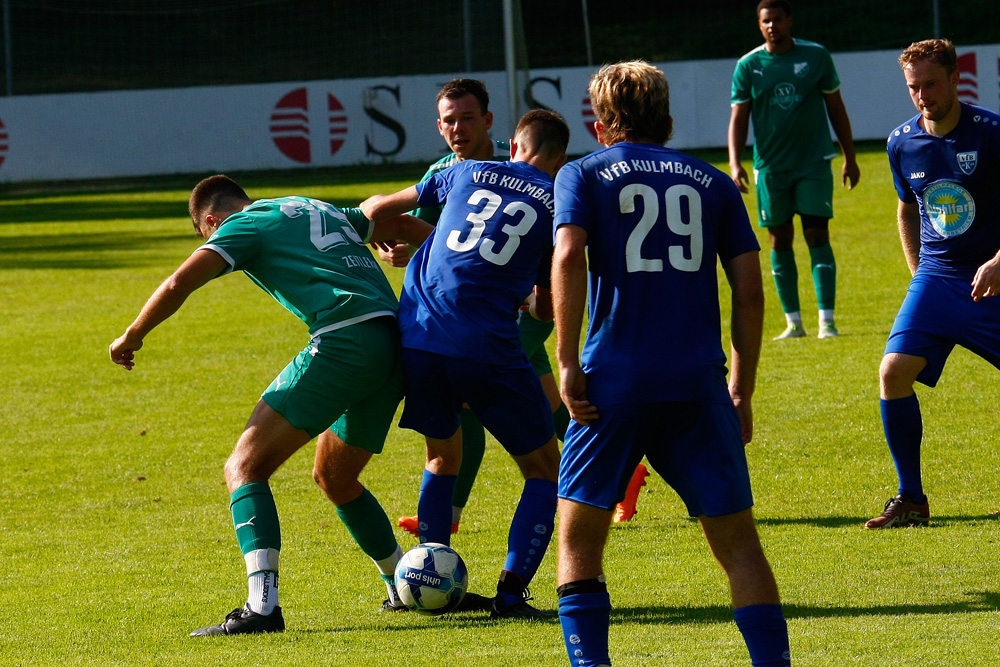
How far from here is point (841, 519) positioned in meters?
6.23

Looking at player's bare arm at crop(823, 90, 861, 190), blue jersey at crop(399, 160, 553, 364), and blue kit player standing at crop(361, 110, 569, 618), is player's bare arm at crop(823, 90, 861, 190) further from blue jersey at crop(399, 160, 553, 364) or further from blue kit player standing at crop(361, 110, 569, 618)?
blue jersey at crop(399, 160, 553, 364)

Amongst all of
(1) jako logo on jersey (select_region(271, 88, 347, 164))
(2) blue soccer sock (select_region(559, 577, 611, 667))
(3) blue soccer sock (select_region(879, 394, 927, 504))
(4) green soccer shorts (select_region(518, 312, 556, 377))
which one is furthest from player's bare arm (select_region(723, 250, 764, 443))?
(1) jako logo on jersey (select_region(271, 88, 347, 164))

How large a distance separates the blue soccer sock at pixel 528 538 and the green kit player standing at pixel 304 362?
1.82ft

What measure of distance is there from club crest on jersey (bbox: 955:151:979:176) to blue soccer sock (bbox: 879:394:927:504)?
998 mm

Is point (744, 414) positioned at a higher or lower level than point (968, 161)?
lower

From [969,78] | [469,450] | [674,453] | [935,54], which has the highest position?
[969,78]

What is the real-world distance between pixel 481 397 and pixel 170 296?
1.17m

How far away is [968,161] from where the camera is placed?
5793 mm

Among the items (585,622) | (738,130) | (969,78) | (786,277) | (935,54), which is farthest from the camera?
(969,78)

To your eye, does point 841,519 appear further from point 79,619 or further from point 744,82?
point 744,82

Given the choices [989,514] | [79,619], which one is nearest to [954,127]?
[989,514]

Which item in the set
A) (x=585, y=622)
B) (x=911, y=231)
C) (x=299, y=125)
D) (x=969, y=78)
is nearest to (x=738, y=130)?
(x=911, y=231)

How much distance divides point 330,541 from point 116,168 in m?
21.5

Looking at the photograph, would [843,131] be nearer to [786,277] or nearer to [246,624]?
[786,277]
